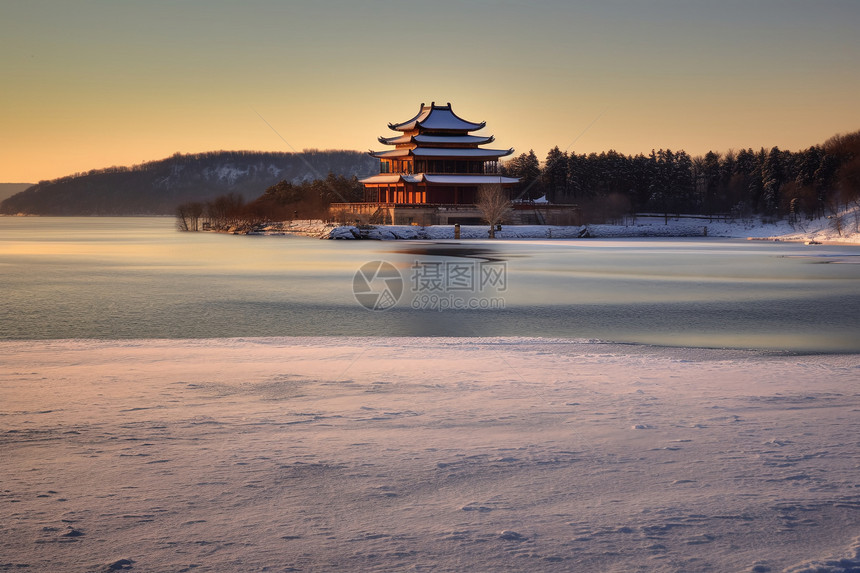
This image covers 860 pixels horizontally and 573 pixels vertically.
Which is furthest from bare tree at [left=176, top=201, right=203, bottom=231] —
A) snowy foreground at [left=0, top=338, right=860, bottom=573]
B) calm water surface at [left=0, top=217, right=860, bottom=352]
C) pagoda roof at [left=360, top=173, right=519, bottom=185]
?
snowy foreground at [left=0, top=338, right=860, bottom=573]

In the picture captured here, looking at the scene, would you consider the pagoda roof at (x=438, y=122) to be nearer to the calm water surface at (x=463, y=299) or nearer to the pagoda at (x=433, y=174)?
the pagoda at (x=433, y=174)

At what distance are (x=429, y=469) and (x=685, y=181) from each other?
393 feet

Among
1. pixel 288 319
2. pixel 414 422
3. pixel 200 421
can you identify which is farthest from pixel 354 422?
pixel 288 319

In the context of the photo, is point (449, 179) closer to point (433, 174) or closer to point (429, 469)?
point (433, 174)

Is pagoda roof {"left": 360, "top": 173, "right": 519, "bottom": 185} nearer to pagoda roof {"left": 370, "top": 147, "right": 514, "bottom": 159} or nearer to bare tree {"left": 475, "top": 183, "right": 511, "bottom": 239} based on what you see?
bare tree {"left": 475, "top": 183, "right": 511, "bottom": 239}

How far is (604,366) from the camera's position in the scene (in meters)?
A: 11.5

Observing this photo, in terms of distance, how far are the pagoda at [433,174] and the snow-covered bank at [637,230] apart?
4.19 metres

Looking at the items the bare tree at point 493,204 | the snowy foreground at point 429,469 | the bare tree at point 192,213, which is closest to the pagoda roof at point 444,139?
the bare tree at point 493,204

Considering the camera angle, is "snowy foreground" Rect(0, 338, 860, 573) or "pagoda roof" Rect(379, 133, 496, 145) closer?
"snowy foreground" Rect(0, 338, 860, 573)

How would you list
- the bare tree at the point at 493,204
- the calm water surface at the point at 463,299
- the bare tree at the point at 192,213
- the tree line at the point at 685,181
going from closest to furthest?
the calm water surface at the point at 463,299, the bare tree at the point at 493,204, the tree line at the point at 685,181, the bare tree at the point at 192,213

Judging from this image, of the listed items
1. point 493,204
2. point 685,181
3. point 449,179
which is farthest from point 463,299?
point 685,181

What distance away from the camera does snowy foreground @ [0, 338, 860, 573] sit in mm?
5016

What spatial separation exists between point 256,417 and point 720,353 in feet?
26.7

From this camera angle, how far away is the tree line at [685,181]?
9675 cm
